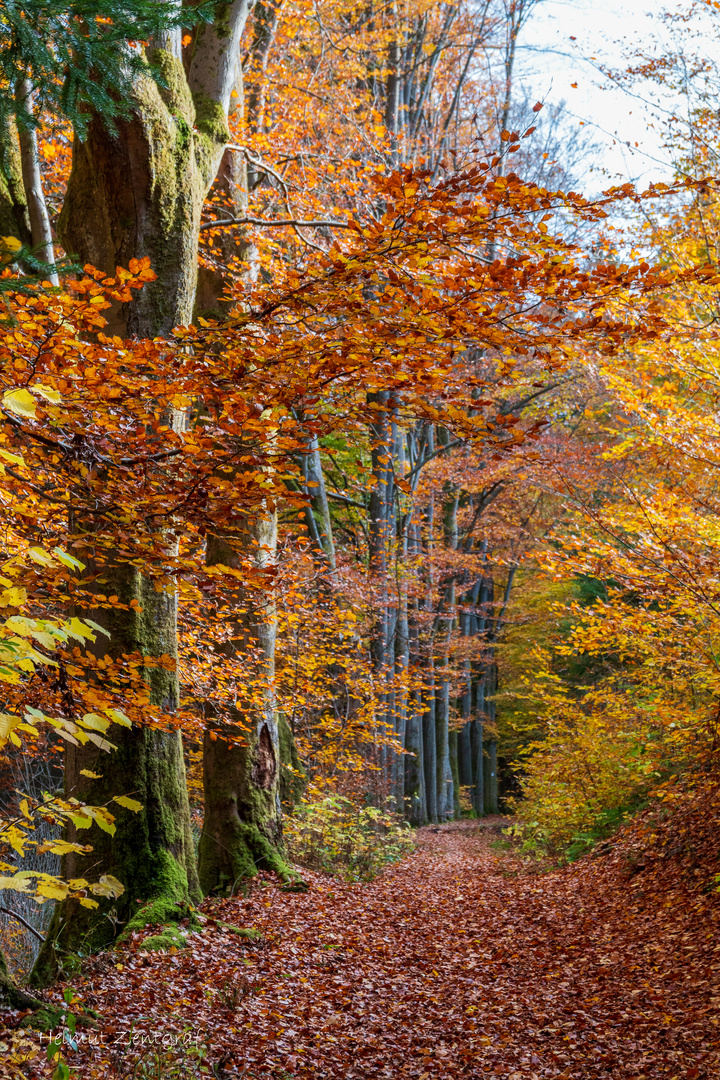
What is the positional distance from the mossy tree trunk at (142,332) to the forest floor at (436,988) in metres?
0.47

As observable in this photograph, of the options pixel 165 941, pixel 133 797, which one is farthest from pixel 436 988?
pixel 133 797

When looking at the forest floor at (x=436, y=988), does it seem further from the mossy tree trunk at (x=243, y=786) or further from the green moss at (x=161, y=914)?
the mossy tree trunk at (x=243, y=786)

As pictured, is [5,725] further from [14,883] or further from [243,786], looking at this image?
[243,786]

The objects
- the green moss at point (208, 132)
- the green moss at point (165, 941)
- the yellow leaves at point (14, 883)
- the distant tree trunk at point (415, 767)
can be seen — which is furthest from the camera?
the distant tree trunk at point (415, 767)

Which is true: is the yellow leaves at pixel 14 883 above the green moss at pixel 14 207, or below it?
below

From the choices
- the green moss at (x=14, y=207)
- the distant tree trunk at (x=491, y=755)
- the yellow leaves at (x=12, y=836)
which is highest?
the green moss at (x=14, y=207)

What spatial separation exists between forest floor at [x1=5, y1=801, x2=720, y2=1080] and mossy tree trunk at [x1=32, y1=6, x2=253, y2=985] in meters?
0.47

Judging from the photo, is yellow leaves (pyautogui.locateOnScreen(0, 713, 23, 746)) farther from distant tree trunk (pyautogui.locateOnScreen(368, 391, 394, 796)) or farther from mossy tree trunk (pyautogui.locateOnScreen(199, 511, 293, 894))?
distant tree trunk (pyautogui.locateOnScreen(368, 391, 394, 796))

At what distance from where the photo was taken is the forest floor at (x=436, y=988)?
4.04m

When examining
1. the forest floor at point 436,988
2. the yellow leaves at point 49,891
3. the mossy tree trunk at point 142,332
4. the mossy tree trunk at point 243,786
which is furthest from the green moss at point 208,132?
the forest floor at point 436,988

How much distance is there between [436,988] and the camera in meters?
5.59

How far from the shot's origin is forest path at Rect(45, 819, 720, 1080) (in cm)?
414

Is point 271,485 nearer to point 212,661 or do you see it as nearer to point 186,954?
point 186,954

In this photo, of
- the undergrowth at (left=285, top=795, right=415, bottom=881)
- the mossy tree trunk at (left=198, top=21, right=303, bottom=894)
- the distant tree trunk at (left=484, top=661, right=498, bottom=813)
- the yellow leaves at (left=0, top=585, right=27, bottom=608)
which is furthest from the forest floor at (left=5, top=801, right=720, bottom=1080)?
the distant tree trunk at (left=484, top=661, right=498, bottom=813)
